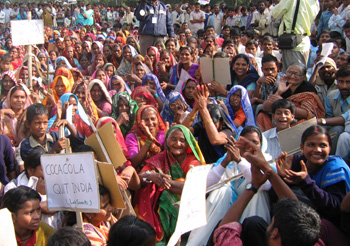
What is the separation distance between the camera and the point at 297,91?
4.96 m

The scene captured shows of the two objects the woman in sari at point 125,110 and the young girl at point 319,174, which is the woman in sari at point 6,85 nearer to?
the woman in sari at point 125,110

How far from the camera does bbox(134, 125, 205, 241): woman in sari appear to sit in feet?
12.1

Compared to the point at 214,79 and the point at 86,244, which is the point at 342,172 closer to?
the point at 86,244

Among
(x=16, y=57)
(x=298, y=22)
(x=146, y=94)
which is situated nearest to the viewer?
(x=146, y=94)

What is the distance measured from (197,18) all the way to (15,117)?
9.92 m

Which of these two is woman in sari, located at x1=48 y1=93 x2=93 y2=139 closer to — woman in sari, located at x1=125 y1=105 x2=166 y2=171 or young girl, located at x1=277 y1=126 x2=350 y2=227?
woman in sari, located at x1=125 y1=105 x2=166 y2=171

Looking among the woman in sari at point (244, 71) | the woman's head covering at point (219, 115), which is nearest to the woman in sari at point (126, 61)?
the woman in sari at point (244, 71)

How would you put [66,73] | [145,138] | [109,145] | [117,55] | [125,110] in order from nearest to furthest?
1. [109,145]
2. [145,138]
3. [125,110]
4. [66,73]
5. [117,55]

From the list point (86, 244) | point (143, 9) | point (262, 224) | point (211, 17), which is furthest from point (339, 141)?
point (211, 17)

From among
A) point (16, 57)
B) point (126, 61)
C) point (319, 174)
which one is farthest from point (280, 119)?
point (16, 57)

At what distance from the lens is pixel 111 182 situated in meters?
2.86

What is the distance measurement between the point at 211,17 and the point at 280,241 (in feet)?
40.5

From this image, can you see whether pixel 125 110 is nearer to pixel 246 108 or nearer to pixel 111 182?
pixel 246 108

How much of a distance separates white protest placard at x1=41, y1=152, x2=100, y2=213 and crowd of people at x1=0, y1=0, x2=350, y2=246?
0.23m
